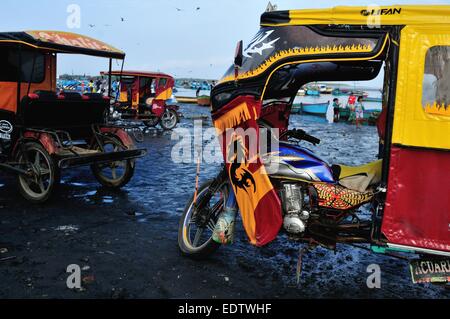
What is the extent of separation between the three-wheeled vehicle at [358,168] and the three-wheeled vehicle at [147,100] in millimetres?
15126

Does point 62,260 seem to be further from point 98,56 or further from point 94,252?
point 98,56

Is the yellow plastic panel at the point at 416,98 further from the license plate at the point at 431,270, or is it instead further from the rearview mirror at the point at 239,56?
the rearview mirror at the point at 239,56

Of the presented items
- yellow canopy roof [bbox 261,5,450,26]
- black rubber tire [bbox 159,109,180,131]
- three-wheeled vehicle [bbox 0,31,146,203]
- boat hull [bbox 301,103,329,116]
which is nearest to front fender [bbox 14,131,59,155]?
three-wheeled vehicle [bbox 0,31,146,203]

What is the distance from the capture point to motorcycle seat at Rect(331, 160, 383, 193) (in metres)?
4.13

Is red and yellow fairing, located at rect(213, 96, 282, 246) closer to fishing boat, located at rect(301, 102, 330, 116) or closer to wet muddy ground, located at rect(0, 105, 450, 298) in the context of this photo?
wet muddy ground, located at rect(0, 105, 450, 298)

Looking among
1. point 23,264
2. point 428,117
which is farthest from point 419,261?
point 23,264

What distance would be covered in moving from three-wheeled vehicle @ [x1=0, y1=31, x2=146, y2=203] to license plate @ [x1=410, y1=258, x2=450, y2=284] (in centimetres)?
516

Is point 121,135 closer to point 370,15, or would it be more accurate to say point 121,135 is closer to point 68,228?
point 68,228

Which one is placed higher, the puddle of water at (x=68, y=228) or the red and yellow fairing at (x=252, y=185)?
the red and yellow fairing at (x=252, y=185)

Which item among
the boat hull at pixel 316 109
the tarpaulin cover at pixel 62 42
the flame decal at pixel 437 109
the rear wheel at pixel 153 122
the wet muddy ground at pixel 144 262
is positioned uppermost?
the tarpaulin cover at pixel 62 42

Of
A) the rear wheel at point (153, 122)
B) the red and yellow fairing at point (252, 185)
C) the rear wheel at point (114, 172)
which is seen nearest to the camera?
the red and yellow fairing at point (252, 185)

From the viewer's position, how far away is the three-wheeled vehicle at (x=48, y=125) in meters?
6.79

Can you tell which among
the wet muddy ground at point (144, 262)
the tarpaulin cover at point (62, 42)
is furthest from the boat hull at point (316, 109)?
the wet muddy ground at point (144, 262)

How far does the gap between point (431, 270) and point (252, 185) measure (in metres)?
1.74
